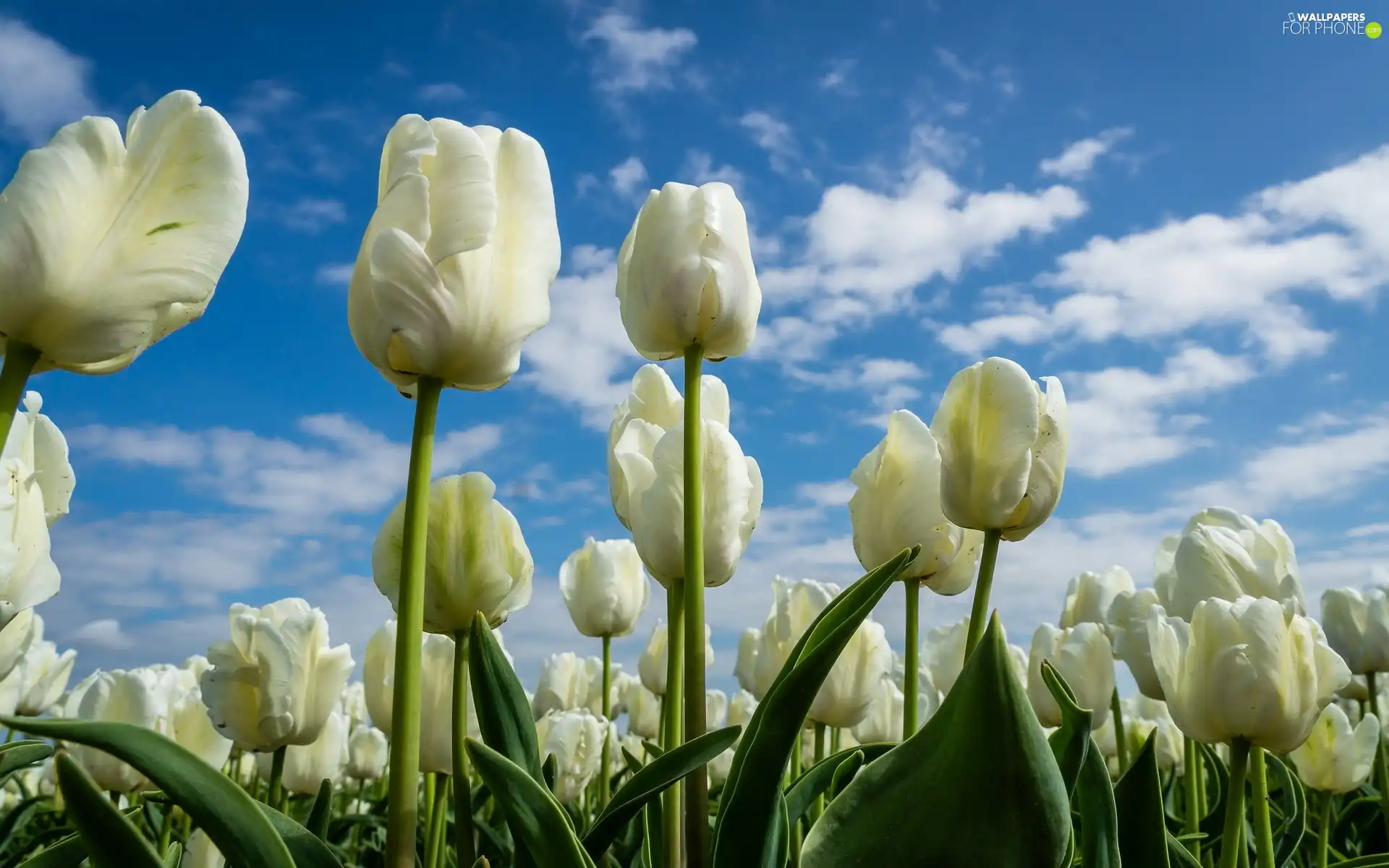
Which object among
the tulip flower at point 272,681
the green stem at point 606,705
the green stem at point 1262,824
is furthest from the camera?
the green stem at point 606,705

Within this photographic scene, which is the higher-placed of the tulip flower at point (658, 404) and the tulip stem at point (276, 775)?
the tulip flower at point (658, 404)

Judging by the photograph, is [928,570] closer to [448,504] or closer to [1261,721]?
[1261,721]

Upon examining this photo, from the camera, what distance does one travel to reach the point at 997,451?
1.45m

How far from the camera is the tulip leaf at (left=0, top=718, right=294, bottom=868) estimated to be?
2.65 ft

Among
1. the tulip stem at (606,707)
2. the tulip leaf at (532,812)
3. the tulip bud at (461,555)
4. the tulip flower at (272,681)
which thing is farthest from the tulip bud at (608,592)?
the tulip leaf at (532,812)

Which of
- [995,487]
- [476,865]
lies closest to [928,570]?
[995,487]

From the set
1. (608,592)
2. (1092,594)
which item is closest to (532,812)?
(608,592)

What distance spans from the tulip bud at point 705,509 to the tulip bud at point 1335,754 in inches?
94.2

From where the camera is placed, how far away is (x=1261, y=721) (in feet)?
5.07

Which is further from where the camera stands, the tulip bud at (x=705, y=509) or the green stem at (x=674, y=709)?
the tulip bud at (x=705, y=509)

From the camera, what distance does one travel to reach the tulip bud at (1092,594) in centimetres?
322

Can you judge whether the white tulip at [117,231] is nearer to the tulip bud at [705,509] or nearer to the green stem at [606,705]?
the tulip bud at [705,509]

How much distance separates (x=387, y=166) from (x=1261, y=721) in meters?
1.43

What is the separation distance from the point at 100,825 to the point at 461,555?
600mm
